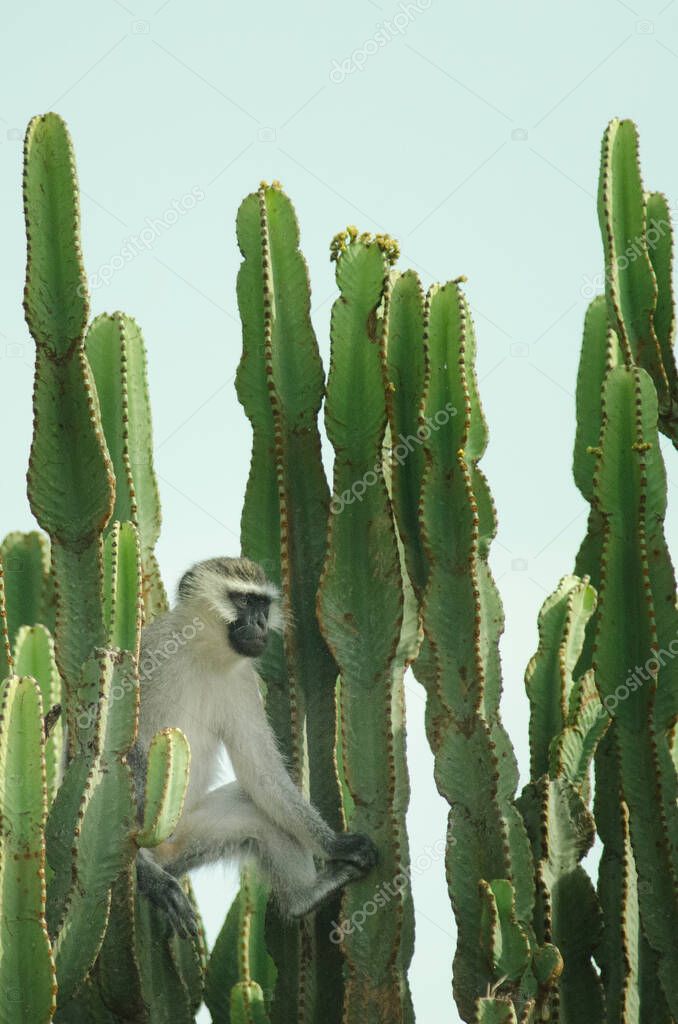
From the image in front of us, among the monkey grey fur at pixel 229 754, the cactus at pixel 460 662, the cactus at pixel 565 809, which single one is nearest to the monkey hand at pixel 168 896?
the monkey grey fur at pixel 229 754

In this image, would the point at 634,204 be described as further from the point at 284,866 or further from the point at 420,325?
the point at 284,866

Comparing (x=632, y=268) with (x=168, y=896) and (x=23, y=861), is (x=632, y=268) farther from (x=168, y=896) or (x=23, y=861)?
(x=23, y=861)

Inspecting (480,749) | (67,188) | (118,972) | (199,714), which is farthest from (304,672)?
(67,188)

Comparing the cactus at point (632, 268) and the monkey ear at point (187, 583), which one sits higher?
the cactus at point (632, 268)

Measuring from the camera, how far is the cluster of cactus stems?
20.2 ft

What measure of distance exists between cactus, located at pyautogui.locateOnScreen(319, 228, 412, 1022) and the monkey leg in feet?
1.35

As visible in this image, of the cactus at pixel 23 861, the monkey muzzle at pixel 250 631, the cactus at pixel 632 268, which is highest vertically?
the cactus at pixel 632 268

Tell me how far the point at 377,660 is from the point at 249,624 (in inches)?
39.1

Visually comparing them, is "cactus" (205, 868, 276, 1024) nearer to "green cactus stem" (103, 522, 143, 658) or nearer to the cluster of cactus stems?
the cluster of cactus stems

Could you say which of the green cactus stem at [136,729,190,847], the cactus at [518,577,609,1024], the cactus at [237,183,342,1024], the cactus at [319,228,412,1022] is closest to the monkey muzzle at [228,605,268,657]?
the cactus at [237,183,342,1024]

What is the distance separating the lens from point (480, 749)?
6.48m

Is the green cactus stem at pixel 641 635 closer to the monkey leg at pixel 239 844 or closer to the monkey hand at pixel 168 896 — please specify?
the monkey leg at pixel 239 844

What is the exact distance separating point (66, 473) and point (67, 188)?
46.3 inches

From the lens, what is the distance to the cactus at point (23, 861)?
529 centimetres
